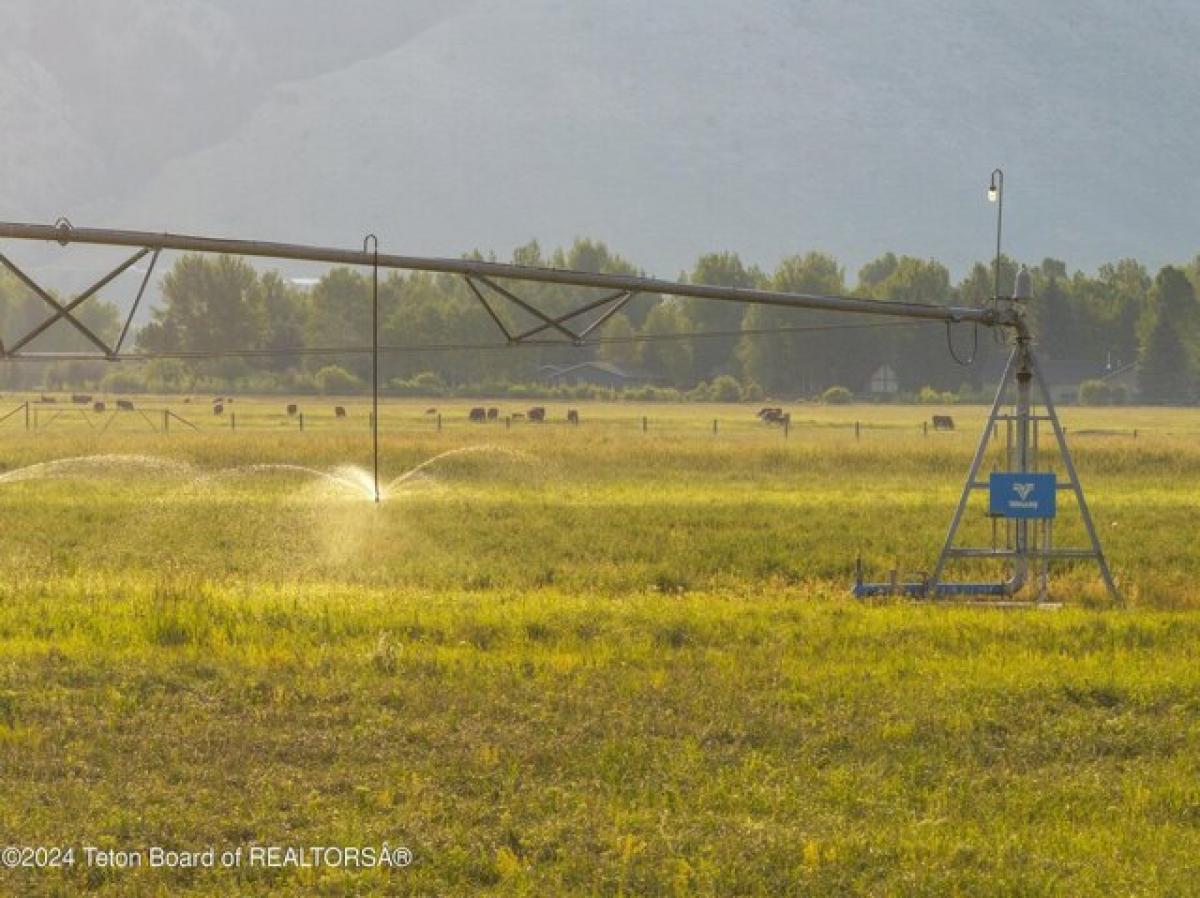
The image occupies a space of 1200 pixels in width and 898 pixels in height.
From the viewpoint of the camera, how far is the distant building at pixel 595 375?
620 feet

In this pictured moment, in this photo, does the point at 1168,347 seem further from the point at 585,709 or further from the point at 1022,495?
the point at 585,709

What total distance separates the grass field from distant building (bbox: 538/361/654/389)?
149737 mm

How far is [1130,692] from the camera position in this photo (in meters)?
19.3

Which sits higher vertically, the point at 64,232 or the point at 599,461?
the point at 64,232

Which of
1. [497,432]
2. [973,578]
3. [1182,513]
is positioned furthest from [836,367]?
[973,578]

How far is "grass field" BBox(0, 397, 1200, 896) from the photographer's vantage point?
1366 cm

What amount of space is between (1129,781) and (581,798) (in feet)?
15.2

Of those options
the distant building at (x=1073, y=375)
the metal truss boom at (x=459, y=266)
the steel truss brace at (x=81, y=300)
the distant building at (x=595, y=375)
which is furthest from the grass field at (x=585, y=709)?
the distant building at (x=1073, y=375)

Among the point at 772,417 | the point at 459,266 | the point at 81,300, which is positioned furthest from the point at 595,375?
the point at 81,300

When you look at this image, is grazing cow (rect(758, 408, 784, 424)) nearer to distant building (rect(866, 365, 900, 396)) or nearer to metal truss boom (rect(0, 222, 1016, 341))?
distant building (rect(866, 365, 900, 396))

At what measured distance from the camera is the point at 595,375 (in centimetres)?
19100

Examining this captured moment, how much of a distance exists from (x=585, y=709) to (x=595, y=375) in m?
173

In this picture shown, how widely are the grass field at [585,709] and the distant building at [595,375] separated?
150m

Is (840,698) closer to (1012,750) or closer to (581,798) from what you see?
(1012,750)
